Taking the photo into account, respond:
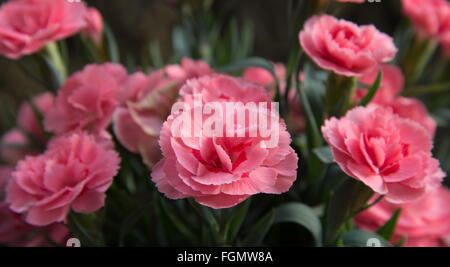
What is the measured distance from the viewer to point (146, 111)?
0.47 m

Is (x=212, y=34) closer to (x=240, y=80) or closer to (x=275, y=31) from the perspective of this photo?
(x=240, y=80)

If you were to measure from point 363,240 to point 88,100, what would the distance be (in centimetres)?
36

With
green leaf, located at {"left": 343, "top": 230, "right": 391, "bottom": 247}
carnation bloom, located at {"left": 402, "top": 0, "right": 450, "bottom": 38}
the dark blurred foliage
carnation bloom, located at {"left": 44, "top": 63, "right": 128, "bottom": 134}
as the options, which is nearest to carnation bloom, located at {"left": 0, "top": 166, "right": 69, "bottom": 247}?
carnation bloom, located at {"left": 44, "top": 63, "right": 128, "bottom": 134}

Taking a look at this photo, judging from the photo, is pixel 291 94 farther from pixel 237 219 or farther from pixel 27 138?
pixel 27 138

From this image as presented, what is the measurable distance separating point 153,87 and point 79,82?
91 millimetres

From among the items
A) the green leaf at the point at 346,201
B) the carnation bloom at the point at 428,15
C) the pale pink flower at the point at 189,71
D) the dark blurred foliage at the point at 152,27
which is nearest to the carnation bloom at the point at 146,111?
the pale pink flower at the point at 189,71

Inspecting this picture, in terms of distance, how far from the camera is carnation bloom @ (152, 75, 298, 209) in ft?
1.04

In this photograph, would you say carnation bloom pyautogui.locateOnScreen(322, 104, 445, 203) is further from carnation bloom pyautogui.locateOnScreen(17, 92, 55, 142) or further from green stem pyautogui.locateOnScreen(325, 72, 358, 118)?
carnation bloom pyautogui.locateOnScreen(17, 92, 55, 142)

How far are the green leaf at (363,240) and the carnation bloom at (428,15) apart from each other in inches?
13.9

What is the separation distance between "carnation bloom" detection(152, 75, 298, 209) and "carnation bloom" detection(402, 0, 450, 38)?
1.29 ft

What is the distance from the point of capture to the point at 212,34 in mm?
800

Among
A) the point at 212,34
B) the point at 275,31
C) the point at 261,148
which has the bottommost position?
the point at 275,31

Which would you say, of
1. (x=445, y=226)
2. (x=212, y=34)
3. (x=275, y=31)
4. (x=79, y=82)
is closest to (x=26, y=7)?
(x=79, y=82)
